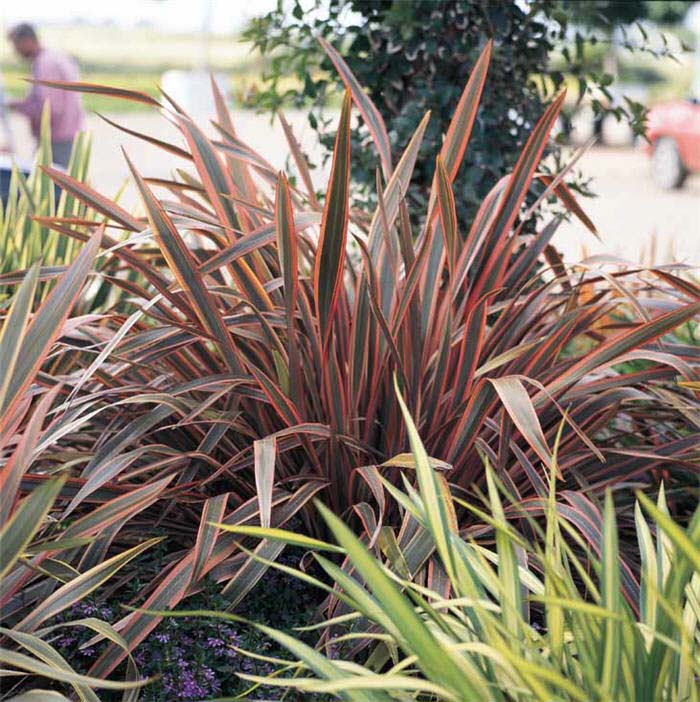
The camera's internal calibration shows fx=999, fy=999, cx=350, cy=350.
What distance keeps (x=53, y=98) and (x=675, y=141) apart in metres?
8.32

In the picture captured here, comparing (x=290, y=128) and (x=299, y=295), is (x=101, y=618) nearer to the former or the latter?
(x=299, y=295)

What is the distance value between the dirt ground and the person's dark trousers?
125 centimetres

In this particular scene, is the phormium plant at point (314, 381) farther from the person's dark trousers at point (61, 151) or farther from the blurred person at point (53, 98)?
the person's dark trousers at point (61, 151)

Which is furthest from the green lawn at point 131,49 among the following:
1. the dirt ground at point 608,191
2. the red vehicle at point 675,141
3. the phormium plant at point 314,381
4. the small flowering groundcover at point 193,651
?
the small flowering groundcover at point 193,651

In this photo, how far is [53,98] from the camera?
5555mm

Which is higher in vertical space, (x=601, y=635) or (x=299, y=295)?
(x=299, y=295)

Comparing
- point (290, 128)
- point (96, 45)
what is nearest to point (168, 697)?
point (290, 128)

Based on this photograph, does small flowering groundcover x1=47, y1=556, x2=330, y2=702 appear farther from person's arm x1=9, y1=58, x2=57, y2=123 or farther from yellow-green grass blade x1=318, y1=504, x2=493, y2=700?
person's arm x1=9, y1=58, x2=57, y2=123

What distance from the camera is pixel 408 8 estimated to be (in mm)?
2703

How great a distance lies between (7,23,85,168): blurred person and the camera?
556 centimetres

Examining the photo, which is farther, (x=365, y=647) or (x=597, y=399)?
(x=597, y=399)

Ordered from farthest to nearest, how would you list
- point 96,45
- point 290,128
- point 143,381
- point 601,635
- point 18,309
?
point 96,45 → point 290,128 → point 143,381 → point 18,309 → point 601,635

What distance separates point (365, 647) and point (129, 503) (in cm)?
45

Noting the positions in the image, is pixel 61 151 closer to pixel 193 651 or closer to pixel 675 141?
pixel 193 651
